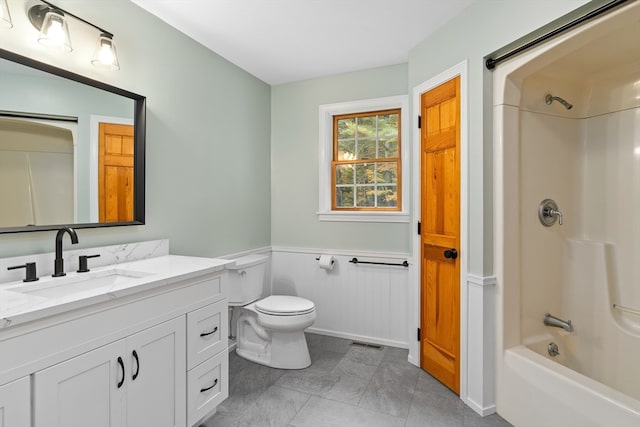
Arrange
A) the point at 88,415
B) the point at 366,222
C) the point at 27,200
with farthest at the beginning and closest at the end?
1. the point at 366,222
2. the point at 27,200
3. the point at 88,415

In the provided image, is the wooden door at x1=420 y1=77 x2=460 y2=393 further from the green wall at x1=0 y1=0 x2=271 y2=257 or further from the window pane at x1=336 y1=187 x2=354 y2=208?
the green wall at x1=0 y1=0 x2=271 y2=257

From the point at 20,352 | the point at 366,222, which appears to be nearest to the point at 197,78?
the point at 366,222

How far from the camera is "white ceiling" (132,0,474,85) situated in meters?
2.04

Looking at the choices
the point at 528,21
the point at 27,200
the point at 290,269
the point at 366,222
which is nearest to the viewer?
the point at 27,200

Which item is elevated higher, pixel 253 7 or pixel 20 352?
pixel 253 7

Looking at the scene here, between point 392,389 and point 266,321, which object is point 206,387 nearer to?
point 266,321

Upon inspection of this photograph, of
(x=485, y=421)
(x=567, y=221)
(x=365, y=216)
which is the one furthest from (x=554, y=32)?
(x=485, y=421)

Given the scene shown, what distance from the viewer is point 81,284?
1544 millimetres

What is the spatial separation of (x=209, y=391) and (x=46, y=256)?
1054mm

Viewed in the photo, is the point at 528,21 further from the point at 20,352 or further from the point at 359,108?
the point at 20,352

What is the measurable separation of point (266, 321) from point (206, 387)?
75 centimetres

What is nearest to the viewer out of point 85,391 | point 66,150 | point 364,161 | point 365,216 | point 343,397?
point 85,391

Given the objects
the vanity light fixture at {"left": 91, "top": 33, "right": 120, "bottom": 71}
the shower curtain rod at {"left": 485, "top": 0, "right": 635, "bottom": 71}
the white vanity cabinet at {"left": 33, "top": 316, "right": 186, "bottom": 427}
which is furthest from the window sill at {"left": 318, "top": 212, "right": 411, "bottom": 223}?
the vanity light fixture at {"left": 91, "top": 33, "right": 120, "bottom": 71}

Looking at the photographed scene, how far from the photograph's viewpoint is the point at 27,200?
151 centimetres
